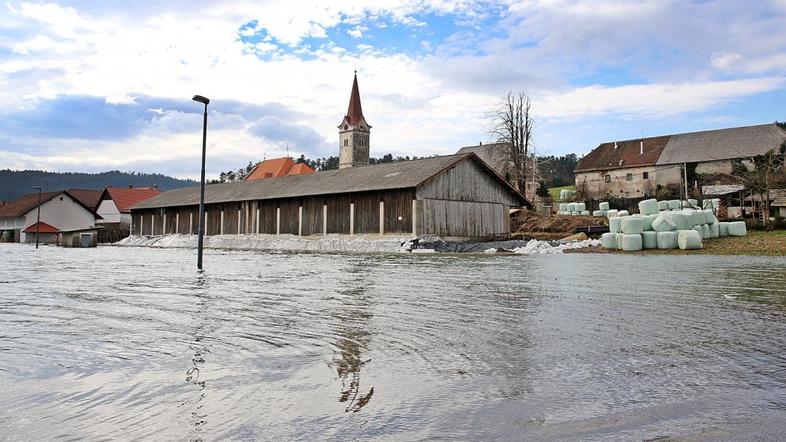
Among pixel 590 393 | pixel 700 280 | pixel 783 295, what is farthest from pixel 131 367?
pixel 700 280

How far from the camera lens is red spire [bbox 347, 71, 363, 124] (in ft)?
319

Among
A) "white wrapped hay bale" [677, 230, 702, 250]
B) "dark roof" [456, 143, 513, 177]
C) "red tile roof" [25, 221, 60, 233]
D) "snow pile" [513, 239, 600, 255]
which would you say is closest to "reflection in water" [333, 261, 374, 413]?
"snow pile" [513, 239, 600, 255]

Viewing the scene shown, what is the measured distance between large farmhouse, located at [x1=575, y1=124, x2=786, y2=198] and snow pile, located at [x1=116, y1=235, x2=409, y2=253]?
38.0m

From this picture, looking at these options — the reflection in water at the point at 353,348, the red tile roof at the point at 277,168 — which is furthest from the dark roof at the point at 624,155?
the reflection in water at the point at 353,348

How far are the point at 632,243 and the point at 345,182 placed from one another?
67.1ft

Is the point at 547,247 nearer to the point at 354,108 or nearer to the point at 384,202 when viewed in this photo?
the point at 384,202

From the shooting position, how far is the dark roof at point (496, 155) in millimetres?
56562

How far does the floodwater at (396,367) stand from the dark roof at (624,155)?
196ft

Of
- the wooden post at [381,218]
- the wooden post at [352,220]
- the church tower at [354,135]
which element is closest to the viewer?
the wooden post at [381,218]

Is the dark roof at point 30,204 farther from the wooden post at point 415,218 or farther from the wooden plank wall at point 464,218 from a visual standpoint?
the wooden plank wall at point 464,218

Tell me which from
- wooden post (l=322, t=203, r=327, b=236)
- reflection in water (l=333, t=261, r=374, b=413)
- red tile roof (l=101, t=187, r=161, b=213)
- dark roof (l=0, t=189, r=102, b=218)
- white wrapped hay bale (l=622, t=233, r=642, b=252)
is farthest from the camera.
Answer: red tile roof (l=101, t=187, r=161, b=213)

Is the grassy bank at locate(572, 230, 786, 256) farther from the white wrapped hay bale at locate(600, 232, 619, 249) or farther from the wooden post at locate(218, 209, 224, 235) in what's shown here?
the wooden post at locate(218, 209, 224, 235)

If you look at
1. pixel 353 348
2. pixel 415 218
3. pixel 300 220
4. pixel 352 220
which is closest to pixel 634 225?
pixel 415 218

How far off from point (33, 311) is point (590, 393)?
7.93 m
